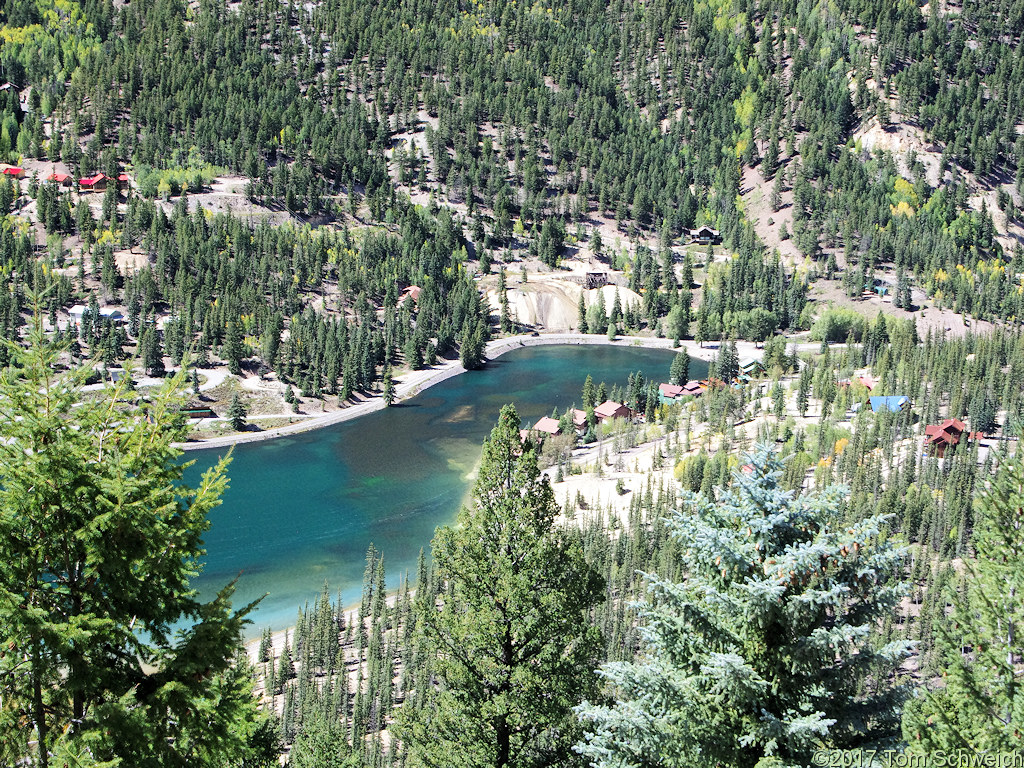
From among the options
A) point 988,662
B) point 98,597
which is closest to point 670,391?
point 988,662

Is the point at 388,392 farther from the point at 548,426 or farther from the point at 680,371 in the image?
the point at 680,371

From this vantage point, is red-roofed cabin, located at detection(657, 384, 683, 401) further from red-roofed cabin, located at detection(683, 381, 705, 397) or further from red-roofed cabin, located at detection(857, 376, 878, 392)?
red-roofed cabin, located at detection(857, 376, 878, 392)

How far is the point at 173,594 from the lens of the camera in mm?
12727

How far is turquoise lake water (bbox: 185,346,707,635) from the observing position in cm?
8594

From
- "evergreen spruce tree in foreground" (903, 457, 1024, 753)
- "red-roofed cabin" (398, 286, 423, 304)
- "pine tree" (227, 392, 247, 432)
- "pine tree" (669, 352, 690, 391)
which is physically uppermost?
"evergreen spruce tree in foreground" (903, 457, 1024, 753)

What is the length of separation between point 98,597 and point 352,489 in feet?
325

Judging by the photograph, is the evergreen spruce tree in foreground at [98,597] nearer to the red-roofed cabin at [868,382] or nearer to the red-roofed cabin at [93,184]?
the red-roofed cabin at [868,382]

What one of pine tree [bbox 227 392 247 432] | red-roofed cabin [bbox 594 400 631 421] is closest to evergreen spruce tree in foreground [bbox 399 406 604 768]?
red-roofed cabin [bbox 594 400 631 421]

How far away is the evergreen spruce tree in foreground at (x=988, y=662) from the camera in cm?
1506

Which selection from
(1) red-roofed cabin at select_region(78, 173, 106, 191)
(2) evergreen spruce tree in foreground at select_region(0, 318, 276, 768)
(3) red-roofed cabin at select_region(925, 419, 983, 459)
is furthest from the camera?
(1) red-roofed cabin at select_region(78, 173, 106, 191)

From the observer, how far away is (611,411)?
13062 cm

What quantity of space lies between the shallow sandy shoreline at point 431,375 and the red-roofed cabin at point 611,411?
34.7 metres

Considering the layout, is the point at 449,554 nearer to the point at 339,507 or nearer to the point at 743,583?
the point at 743,583

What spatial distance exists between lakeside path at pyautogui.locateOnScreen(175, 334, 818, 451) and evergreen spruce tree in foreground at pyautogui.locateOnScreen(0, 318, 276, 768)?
89876 millimetres
